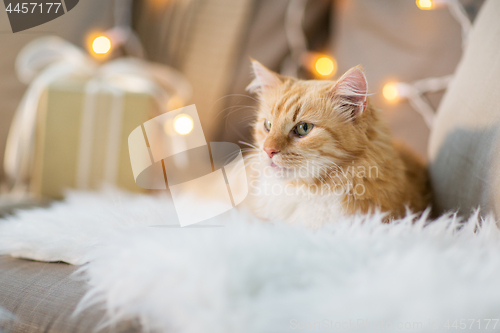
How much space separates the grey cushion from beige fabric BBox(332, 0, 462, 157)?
101 cm

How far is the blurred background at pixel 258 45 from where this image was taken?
1141mm

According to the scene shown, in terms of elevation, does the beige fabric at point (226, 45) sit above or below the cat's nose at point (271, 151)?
above

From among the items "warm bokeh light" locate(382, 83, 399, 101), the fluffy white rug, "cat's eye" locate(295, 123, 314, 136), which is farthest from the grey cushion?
"warm bokeh light" locate(382, 83, 399, 101)

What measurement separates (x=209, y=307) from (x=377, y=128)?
580mm

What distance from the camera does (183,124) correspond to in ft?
3.93

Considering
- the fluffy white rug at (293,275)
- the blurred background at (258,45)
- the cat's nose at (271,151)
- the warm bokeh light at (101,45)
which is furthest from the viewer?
the warm bokeh light at (101,45)

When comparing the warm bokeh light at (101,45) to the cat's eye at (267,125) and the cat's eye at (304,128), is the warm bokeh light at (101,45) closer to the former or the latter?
the cat's eye at (267,125)

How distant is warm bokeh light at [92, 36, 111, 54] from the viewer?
1358mm

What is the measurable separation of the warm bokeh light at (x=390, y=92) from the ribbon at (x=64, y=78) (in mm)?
826

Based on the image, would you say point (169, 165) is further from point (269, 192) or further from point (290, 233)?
point (290, 233)

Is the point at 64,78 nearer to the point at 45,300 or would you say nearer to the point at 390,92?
the point at 45,300

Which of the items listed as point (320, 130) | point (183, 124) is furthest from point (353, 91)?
point (183, 124)

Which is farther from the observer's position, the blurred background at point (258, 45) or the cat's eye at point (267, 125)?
the blurred background at point (258, 45)

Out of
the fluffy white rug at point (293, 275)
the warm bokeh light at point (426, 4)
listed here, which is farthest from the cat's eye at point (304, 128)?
the warm bokeh light at point (426, 4)
